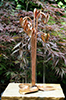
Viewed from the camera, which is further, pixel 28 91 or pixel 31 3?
pixel 31 3

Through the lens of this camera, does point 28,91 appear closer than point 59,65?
Yes

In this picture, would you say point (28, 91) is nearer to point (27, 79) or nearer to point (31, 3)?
point (27, 79)

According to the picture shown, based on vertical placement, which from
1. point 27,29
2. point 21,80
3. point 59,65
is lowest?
point 21,80

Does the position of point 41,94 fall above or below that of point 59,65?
above

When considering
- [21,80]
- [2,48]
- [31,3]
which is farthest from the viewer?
[31,3]

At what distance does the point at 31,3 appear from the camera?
1.55m

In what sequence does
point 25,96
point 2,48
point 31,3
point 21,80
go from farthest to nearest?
point 31,3
point 21,80
point 2,48
point 25,96

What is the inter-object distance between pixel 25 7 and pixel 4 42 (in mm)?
588

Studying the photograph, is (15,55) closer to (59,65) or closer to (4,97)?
(59,65)

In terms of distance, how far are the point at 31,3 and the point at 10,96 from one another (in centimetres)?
116

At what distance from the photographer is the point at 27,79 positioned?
4.27ft

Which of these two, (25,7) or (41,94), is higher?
A: (25,7)

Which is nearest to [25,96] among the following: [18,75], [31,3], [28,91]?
[28,91]

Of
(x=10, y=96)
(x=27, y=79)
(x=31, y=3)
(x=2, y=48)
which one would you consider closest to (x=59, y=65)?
(x=27, y=79)
